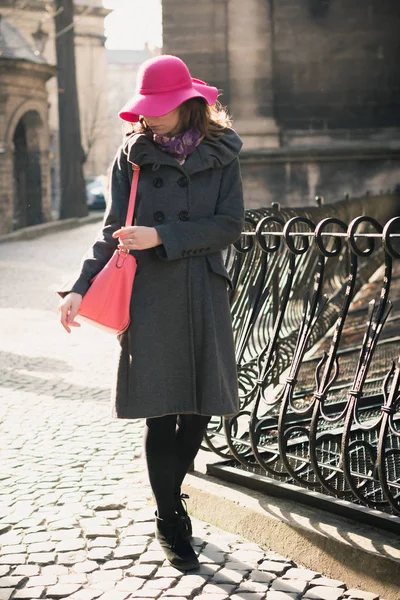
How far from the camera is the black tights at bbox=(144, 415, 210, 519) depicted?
4.05 meters

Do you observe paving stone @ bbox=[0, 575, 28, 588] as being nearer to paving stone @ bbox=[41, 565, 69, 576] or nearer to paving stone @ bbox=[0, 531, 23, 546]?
paving stone @ bbox=[41, 565, 69, 576]

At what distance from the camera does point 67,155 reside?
34844 millimetres

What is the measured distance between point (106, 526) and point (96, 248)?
1.30 m

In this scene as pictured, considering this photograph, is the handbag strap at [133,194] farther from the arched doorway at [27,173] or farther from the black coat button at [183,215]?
the arched doorway at [27,173]

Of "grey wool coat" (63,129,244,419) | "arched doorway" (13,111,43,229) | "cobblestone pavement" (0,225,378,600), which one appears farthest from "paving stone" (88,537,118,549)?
"arched doorway" (13,111,43,229)

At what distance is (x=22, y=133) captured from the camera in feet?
110

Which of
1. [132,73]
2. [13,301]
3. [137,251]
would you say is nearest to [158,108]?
[137,251]

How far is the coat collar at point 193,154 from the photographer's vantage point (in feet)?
12.8

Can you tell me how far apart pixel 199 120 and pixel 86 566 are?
5.66 ft

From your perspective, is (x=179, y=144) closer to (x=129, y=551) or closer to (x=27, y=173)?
(x=129, y=551)

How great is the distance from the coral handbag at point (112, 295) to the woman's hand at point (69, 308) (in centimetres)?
2

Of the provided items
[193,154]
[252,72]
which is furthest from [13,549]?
[252,72]

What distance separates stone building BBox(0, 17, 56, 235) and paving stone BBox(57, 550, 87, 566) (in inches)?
1010

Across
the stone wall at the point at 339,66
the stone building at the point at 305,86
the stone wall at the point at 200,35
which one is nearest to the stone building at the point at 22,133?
the stone wall at the point at 200,35
